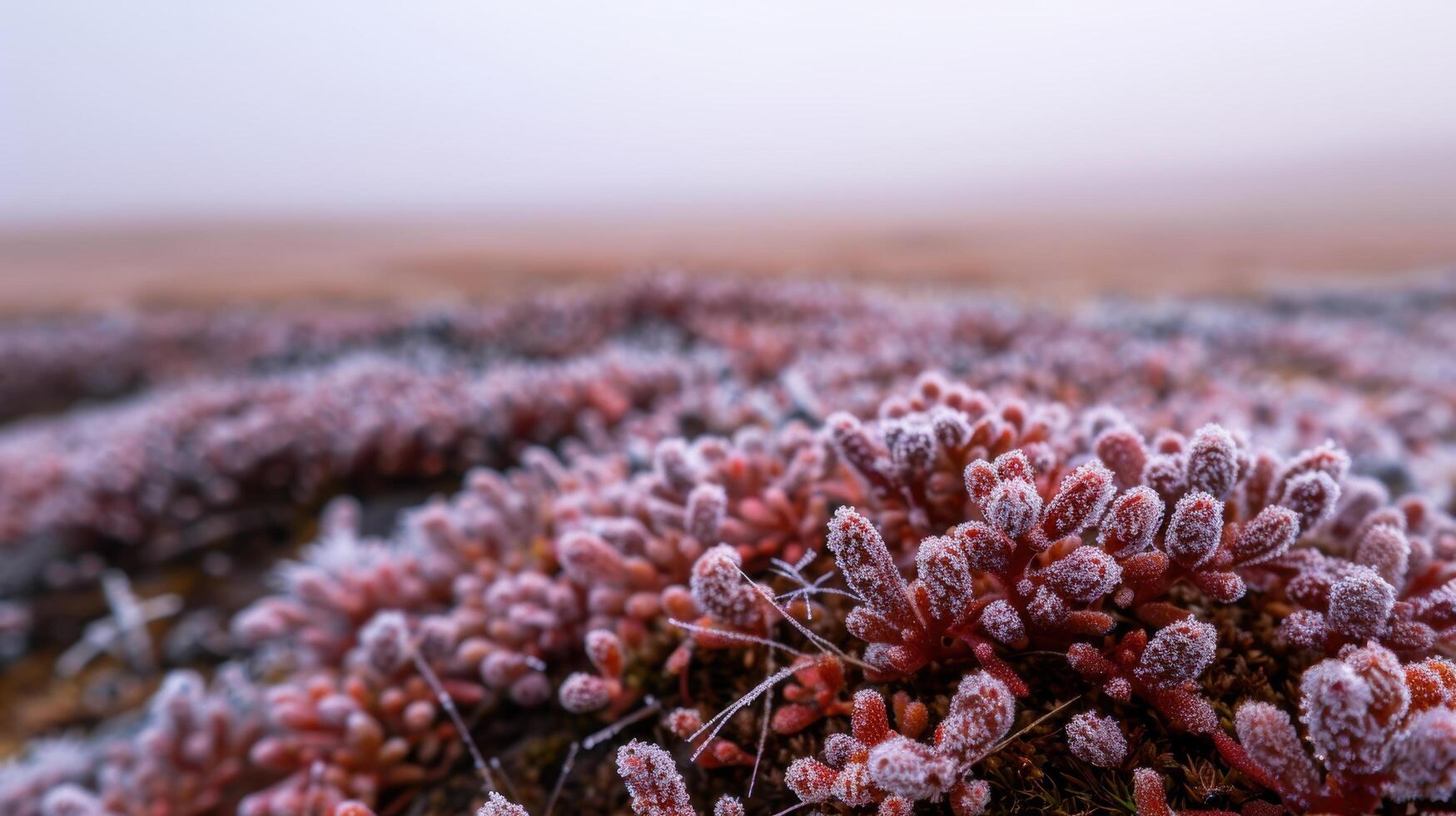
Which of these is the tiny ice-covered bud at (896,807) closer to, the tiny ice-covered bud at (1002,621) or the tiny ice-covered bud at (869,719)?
the tiny ice-covered bud at (869,719)

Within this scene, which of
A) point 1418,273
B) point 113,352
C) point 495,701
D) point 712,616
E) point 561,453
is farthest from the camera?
point 1418,273

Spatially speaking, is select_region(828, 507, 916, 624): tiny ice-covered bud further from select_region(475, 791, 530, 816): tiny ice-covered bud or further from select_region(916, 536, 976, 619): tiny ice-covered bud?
select_region(475, 791, 530, 816): tiny ice-covered bud

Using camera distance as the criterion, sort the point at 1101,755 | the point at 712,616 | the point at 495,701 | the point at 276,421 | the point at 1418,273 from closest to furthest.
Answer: the point at 1101,755 → the point at 712,616 → the point at 495,701 → the point at 276,421 → the point at 1418,273

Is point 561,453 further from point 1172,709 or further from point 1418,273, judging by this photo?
point 1418,273

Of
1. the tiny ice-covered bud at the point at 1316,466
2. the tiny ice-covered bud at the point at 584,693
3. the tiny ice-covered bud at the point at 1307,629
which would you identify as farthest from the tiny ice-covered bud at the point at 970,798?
the tiny ice-covered bud at the point at 1316,466

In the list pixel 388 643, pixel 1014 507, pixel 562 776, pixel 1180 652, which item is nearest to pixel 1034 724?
pixel 1180 652

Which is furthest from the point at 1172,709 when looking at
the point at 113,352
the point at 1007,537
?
the point at 113,352

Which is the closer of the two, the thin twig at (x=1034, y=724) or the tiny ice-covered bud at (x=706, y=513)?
the thin twig at (x=1034, y=724)
